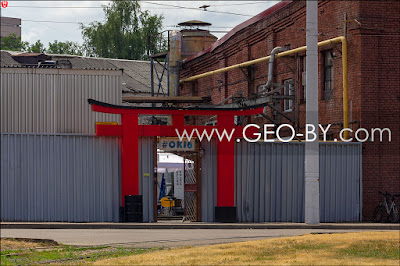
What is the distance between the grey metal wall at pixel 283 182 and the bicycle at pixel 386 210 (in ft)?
2.03

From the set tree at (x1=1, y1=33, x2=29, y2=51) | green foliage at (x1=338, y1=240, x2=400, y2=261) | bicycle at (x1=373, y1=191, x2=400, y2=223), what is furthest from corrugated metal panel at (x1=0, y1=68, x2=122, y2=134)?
tree at (x1=1, y1=33, x2=29, y2=51)

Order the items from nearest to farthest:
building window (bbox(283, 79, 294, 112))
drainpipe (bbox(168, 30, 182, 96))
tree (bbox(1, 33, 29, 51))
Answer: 1. building window (bbox(283, 79, 294, 112))
2. drainpipe (bbox(168, 30, 182, 96))
3. tree (bbox(1, 33, 29, 51))

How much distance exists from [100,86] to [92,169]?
235 inches

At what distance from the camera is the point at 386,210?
27.8 meters

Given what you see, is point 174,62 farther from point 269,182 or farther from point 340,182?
point 269,182

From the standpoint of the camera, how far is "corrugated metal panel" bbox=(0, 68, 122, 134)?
2956 centimetres

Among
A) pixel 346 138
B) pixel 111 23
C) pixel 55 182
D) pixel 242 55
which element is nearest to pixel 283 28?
pixel 242 55

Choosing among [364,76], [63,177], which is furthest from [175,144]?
[364,76]

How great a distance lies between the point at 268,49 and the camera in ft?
121

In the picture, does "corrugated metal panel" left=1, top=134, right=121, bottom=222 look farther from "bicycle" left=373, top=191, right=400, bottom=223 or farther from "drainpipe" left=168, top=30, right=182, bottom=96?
"drainpipe" left=168, top=30, right=182, bottom=96

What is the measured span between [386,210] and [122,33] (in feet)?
170

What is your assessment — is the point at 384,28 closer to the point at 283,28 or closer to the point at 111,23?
the point at 283,28

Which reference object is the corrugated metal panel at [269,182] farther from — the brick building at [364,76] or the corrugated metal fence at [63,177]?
the corrugated metal fence at [63,177]

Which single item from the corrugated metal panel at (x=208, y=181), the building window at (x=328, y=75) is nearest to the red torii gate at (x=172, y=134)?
the corrugated metal panel at (x=208, y=181)
